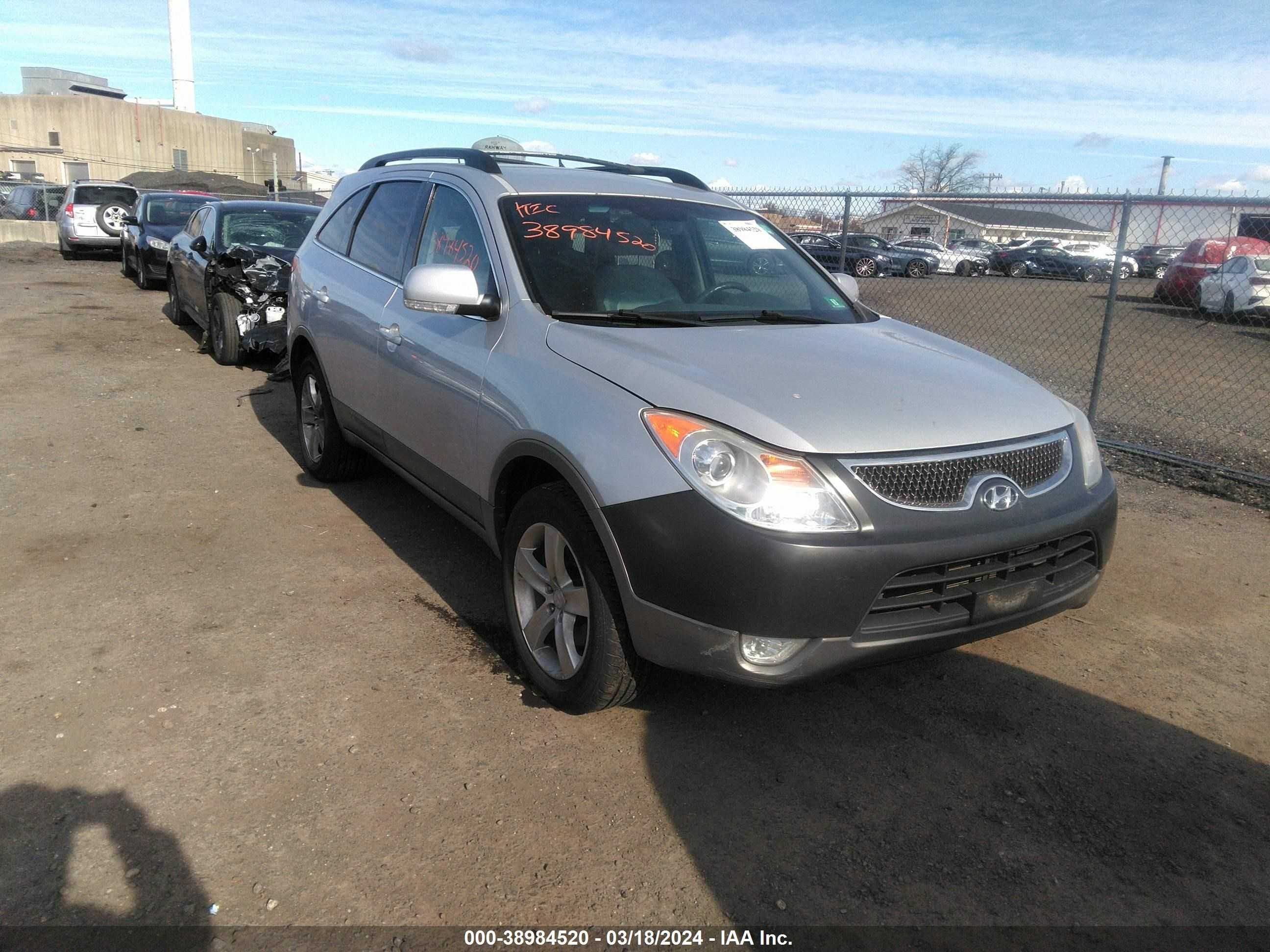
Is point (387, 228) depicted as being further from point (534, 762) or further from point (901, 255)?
point (901, 255)

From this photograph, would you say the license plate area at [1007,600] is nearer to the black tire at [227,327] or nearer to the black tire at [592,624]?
the black tire at [592,624]

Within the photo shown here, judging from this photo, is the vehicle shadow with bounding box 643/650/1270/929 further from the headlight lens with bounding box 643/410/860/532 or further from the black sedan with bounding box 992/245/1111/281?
the black sedan with bounding box 992/245/1111/281

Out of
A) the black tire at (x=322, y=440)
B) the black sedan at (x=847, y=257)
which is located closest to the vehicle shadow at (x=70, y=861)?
the black tire at (x=322, y=440)

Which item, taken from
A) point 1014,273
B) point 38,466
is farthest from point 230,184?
point 38,466

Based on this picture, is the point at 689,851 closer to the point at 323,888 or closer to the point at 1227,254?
the point at 323,888

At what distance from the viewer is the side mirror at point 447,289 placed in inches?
136

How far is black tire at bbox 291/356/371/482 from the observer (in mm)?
5430

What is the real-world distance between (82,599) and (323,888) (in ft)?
7.68

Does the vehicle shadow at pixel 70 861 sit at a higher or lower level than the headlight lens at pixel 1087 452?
lower

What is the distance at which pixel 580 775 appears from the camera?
298 cm

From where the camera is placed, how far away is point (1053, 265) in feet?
43.9

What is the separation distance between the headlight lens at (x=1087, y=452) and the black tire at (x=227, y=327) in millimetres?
7932

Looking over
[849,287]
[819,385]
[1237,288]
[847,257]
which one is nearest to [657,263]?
[819,385]

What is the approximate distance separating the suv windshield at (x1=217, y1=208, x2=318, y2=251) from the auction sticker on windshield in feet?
20.8
